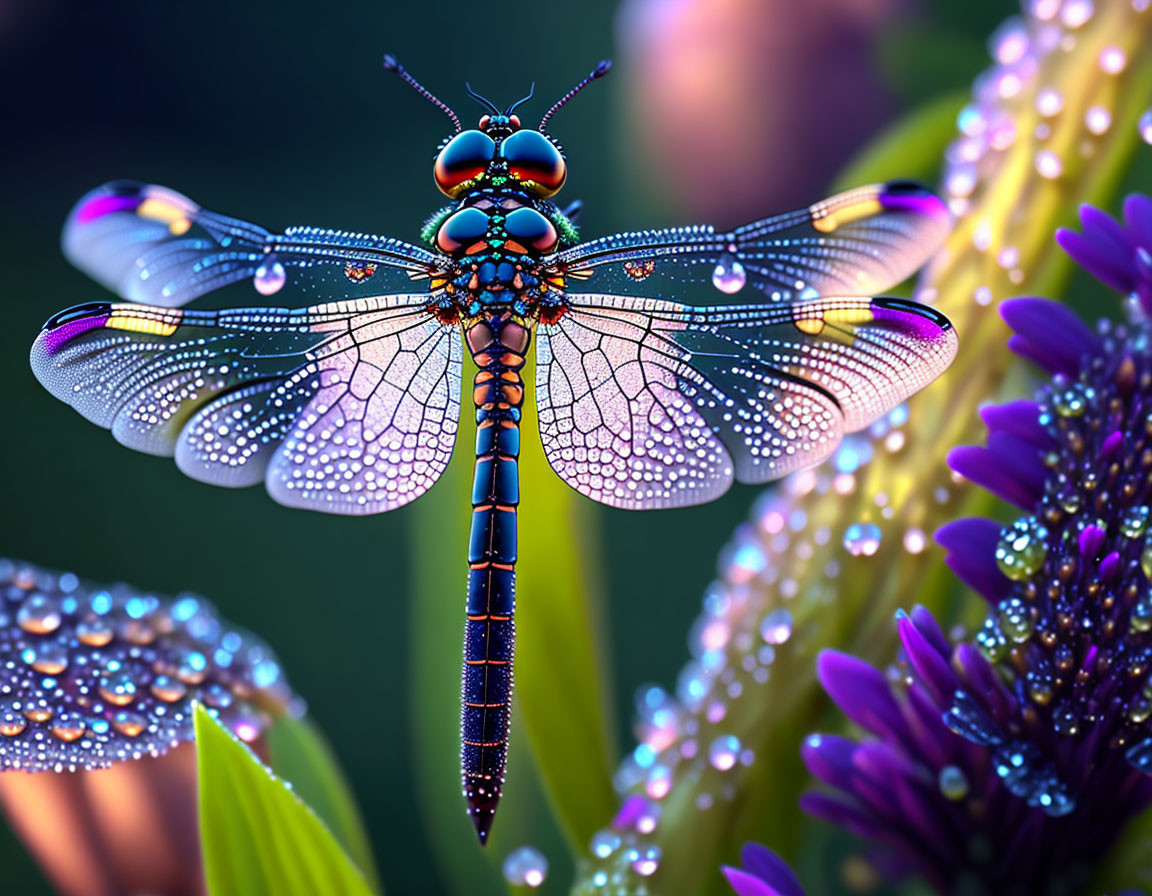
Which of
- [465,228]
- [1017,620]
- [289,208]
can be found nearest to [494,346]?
[465,228]

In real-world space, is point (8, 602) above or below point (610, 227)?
below

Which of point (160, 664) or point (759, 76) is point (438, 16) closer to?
point (759, 76)

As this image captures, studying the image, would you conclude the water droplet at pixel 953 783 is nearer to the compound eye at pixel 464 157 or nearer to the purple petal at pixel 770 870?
the purple petal at pixel 770 870

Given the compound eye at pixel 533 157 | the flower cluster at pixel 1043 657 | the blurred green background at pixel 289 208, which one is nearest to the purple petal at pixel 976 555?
the flower cluster at pixel 1043 657

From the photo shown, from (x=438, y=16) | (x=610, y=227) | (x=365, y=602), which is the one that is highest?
(x=438, y=16)

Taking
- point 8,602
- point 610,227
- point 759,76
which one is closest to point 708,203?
point 759,76

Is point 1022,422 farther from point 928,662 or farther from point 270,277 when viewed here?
point 270,277
